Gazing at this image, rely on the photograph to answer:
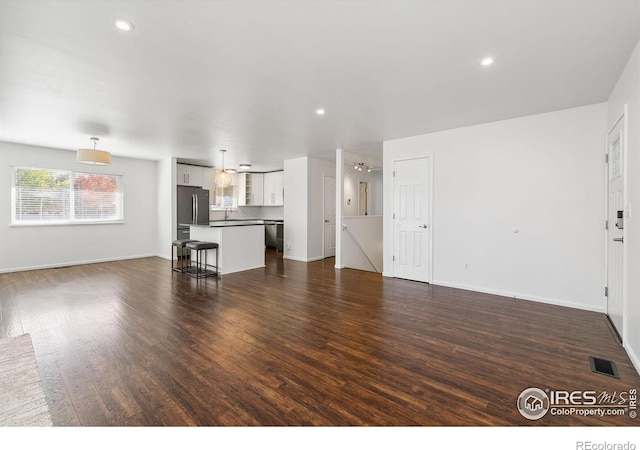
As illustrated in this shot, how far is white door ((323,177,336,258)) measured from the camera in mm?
7535

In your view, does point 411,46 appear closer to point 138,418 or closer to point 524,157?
point 524,157

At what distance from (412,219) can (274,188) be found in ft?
17.2

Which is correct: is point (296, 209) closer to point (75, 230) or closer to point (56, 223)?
point (75, 230)

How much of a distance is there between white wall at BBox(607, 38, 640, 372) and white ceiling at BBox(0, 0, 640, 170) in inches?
9.0

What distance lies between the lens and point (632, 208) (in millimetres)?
2422

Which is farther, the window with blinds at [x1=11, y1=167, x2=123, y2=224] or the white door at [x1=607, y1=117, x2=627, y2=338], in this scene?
the window with blinds at [x1=11, y1=167, x2=123, y2=224]

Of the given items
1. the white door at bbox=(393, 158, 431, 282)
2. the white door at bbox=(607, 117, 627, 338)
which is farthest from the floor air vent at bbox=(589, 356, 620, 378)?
the white door at bbox=(393, 158, 431, 282)

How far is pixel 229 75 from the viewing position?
278cm

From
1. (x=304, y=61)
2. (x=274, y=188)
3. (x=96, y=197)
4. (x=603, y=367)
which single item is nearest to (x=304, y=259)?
(x=274, y=188)

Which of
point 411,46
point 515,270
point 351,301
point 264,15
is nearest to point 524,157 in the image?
point 515,270

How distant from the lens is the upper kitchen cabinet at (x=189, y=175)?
7.61 m

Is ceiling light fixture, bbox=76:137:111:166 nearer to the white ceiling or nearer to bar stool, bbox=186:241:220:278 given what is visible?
the white ceiling

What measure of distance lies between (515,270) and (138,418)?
4596 mm

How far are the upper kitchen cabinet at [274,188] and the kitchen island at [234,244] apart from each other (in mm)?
2760
